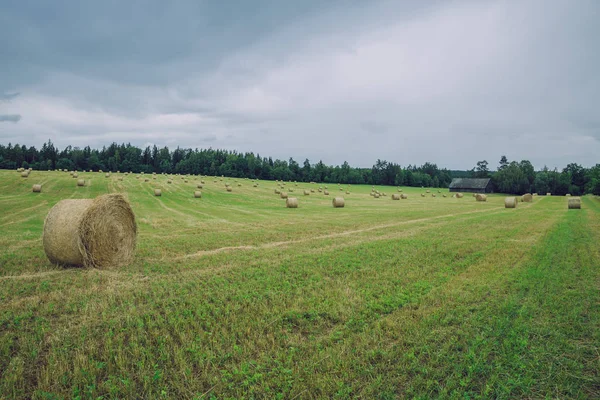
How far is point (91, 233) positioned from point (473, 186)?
120 metres

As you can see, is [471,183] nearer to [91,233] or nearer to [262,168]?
[262,168]

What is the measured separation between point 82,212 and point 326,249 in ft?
28.7

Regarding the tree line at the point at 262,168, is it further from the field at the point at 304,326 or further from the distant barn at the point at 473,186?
the field at the point at 304,326

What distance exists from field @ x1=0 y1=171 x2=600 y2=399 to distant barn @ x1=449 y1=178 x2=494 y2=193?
4301 inches

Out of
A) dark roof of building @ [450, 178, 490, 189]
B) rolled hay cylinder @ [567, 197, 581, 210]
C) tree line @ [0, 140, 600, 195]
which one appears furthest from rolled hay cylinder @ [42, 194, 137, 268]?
dark roof of building @ [450, 178, 490, 189]

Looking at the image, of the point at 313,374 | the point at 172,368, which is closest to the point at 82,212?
the point at 172,368

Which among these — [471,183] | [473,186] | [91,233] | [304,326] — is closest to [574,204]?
[304,326]

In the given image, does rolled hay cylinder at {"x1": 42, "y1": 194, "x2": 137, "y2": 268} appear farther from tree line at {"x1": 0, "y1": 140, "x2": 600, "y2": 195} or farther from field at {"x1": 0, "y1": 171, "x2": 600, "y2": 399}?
tree line at {"x1": 0, "y1": 140, "x2": 600, "y2": 195}

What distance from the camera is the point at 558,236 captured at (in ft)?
51.9

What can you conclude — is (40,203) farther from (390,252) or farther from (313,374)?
(313,374)

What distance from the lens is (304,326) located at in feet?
20.0

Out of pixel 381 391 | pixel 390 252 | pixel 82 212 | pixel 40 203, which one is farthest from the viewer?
pixel 40 203

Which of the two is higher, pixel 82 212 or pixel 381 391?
pixel 82 212

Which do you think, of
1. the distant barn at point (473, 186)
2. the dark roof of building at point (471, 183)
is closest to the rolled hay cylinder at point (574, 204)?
the distant barn at point (473, 186)
